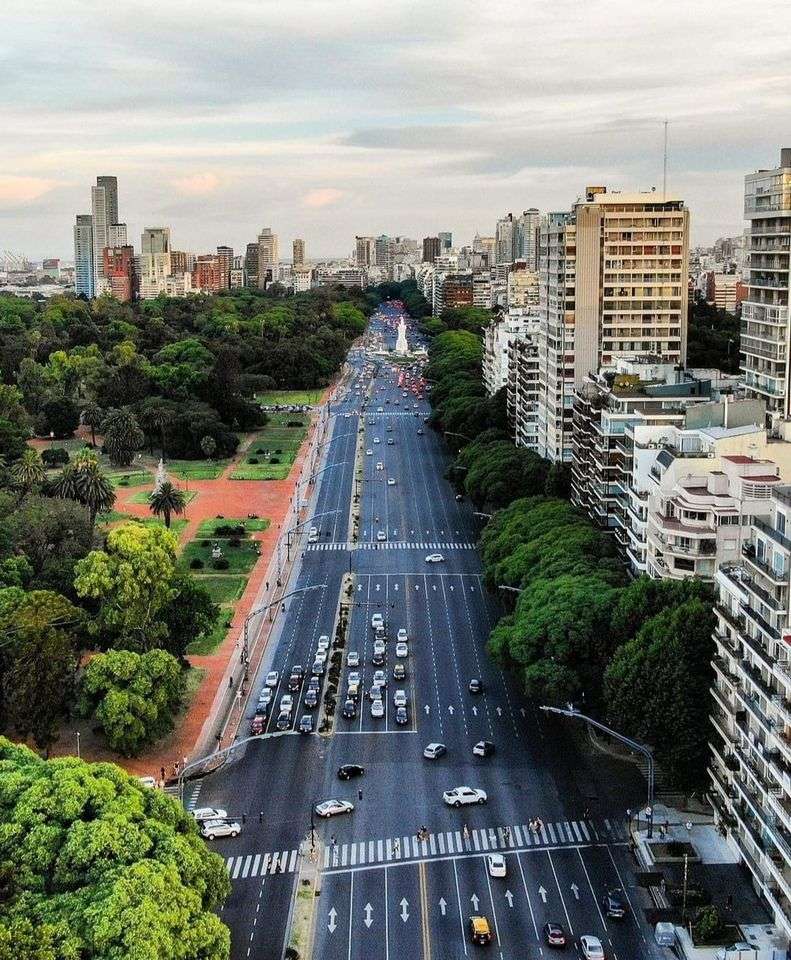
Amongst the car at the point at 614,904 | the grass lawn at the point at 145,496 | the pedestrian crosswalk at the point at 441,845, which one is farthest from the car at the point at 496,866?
the grass lawn at the point at 145,496

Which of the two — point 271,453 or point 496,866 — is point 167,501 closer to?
point 271,453

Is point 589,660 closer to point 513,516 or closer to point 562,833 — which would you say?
point 562,833

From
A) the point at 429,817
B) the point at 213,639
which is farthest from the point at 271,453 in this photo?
the point at 429,817

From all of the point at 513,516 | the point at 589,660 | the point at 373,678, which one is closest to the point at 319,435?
the point at 513,516

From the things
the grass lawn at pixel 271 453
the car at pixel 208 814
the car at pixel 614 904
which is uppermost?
the grass lawn at pixel 271 453

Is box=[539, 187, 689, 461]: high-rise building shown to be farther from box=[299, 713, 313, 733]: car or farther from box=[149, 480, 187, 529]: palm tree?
box=[299, 713, 313, 733]: car

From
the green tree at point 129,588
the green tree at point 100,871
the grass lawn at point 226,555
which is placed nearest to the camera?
the green tree at point 100,871

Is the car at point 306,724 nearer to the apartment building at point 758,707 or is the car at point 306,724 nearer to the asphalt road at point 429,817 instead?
the asphalt road at point 429,817
